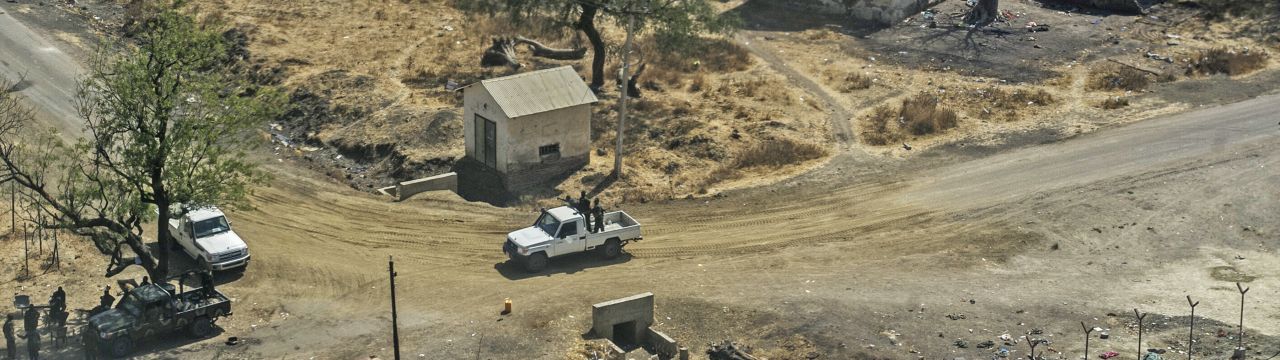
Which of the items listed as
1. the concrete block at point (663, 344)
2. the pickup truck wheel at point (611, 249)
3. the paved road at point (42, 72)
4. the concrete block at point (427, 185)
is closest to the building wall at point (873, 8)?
the concrete block at point (427, 185)

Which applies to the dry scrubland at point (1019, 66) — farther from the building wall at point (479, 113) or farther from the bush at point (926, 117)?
the building wall at point (479, 113)

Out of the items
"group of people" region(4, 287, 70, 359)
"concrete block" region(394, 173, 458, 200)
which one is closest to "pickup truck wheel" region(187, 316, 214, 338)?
"group of people" region(4, 287, 70, 359)

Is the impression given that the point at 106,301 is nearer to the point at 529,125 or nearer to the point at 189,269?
the point at 189,269

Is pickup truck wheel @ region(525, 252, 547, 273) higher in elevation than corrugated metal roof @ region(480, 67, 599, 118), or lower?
lower

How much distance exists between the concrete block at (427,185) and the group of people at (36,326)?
10313 mm

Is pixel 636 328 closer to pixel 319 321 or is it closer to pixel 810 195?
pixel 319 321

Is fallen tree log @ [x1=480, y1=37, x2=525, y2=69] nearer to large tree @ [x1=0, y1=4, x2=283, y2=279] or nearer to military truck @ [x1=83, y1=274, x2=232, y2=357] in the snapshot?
large tree @ [x1=0, y1=4, x2=283, y2=279]

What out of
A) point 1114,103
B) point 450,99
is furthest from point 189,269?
point 1114,103

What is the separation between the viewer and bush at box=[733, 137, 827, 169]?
39812mm

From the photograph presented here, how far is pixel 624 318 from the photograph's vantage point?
95.2 feet

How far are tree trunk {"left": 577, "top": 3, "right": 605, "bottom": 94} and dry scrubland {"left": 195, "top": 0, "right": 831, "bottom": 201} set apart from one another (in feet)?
2.40

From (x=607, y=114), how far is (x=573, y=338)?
52.5ft

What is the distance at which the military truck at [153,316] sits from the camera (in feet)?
87.8

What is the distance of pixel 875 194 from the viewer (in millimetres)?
37438
